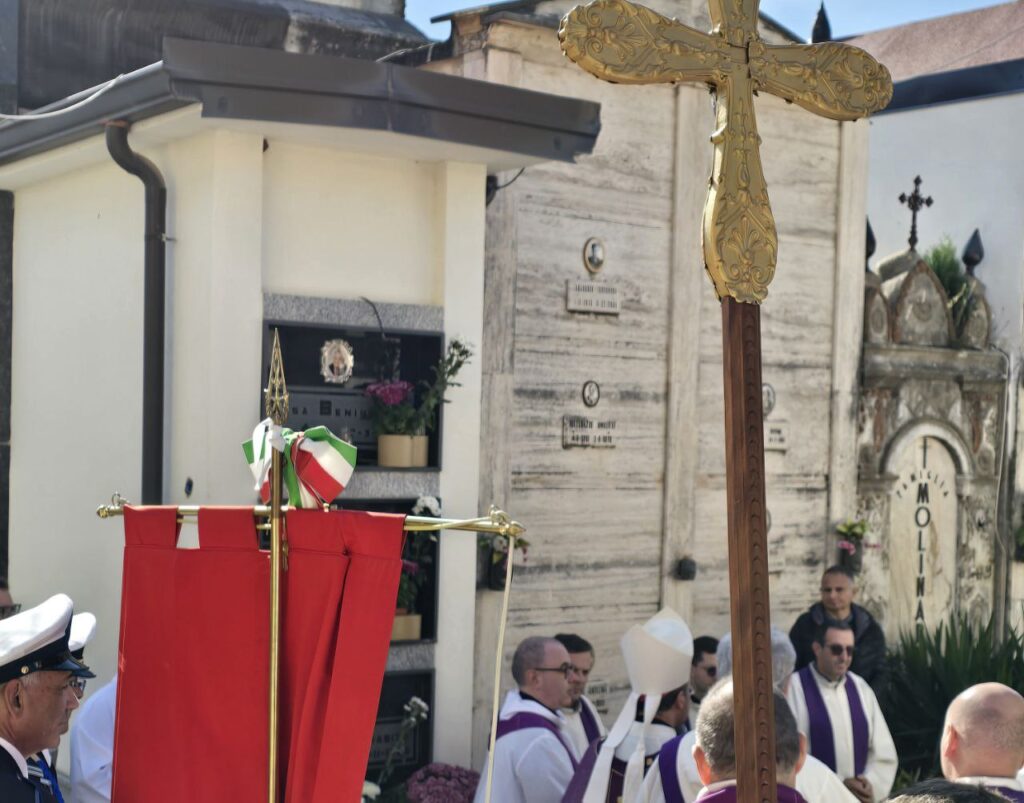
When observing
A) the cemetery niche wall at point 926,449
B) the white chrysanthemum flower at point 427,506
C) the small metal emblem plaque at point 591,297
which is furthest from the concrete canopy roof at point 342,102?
the cemetery niche wall at point 926,449

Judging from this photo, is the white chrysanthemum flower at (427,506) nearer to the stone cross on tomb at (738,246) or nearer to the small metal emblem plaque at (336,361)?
the small metal emblem plaque at (336,361)

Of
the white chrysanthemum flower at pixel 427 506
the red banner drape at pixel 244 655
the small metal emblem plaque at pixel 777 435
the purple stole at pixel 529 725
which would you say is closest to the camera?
the red banner drape at pixel 244 655

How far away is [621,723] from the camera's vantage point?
608cm

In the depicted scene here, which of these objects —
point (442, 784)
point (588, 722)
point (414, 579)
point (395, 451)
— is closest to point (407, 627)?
point (414, 579)

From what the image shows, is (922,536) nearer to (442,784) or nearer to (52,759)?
(442,784)

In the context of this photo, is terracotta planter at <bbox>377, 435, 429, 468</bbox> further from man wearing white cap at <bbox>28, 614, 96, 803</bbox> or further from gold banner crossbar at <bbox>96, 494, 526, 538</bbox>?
gold banner crossbar at <bbox>96, 494, 526, 538</bbox>

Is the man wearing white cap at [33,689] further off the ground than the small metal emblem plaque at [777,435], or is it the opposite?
the small metal emblem plaque at [777,435]

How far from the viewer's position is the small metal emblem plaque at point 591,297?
29.5 feet

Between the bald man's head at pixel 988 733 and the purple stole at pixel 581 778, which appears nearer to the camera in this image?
the bald man's head at pixel 988 733

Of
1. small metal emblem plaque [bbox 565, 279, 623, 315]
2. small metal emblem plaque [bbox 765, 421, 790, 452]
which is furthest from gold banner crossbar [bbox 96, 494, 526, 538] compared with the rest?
small metal emblem plaque [bbox 765, 421, 790, 452]

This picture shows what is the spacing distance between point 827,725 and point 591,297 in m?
3.00

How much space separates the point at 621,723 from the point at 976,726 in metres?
1.75

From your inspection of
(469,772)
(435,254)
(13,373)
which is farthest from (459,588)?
(13,373)

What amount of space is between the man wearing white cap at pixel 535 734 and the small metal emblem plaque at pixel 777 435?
4038mm
